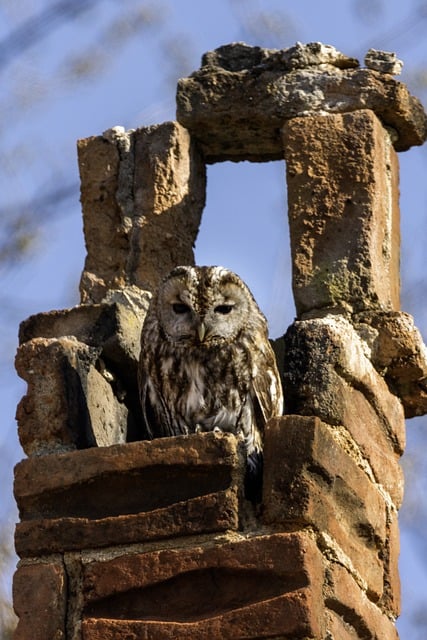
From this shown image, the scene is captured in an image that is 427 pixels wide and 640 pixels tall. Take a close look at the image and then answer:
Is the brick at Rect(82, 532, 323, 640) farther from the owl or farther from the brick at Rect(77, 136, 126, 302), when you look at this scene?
the brick at Rect(77, 136, 126, 302)

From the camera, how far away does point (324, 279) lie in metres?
4.36

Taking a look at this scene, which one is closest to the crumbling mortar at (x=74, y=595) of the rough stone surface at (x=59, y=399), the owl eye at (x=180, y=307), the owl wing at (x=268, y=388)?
the rough stone surface at (x=59, y=399)

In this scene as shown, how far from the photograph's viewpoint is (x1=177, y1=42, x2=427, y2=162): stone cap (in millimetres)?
4570

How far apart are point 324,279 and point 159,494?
0.92 m

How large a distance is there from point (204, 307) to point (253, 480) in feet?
3.41

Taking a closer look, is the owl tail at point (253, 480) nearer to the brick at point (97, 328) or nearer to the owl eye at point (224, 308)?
the brick at point (97, 328)

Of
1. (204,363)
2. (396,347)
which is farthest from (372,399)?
(204,363)

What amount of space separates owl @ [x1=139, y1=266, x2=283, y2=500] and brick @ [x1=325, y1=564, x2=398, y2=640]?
642mm

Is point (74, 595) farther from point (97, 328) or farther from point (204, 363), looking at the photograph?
point (204, 363)

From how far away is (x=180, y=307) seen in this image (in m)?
4.67

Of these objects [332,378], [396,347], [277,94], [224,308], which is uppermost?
[277,94]

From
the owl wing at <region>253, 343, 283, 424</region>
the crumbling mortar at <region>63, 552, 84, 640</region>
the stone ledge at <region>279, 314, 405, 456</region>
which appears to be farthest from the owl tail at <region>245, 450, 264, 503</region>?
the owl wing at <region>253, 343, 283, 424</region>

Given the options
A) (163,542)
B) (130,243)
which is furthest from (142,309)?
(163,542)

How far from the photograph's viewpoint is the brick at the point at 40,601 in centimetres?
361
